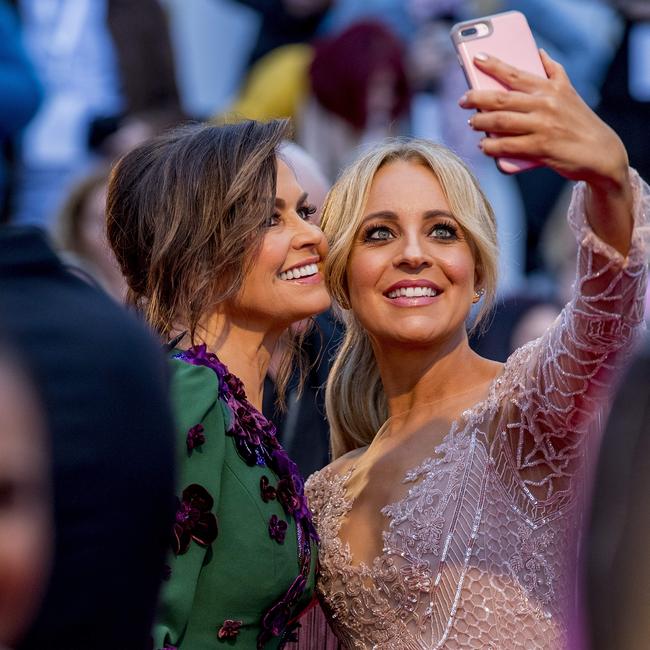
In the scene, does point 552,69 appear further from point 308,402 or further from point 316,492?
point 308,402

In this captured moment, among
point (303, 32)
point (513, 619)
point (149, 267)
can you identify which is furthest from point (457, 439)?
point (303, 32)

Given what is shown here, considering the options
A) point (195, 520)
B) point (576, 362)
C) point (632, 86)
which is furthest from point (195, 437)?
point (632, 86)

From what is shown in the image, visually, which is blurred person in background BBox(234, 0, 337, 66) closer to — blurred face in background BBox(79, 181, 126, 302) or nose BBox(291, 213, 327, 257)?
blurred face in background BBox(79, 181, 126, 302)

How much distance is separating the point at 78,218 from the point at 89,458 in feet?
12.3

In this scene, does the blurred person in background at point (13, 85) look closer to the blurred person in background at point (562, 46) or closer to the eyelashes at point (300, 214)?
the eyelashes at point (300, 214)

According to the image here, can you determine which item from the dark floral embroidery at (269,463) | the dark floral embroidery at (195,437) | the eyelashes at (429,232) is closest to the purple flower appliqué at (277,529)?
the dark floral embroidery at (269,463)

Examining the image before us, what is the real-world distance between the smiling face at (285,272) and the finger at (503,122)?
1.09m

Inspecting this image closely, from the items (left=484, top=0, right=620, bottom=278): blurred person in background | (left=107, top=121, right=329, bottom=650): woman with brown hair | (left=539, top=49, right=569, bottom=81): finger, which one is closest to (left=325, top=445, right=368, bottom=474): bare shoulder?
(left=107, top=121, right=329, bottom=650): woman with brown hair

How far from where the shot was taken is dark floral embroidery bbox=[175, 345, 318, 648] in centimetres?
274

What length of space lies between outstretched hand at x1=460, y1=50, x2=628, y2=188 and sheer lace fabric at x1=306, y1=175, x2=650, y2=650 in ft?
1.78

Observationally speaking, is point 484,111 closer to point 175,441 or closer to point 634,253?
point 634,253

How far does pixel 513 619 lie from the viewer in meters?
2.86

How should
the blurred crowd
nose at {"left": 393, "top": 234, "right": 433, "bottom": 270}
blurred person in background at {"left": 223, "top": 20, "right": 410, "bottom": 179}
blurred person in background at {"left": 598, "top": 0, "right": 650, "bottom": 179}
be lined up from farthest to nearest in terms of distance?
1. blurred person in background at {"left": 598, "top": 0, "right": 650, "bottom": 179}
2. blurred person in background at {"left": 223, "top": 20, "right": 410, "bottom": 179}
3. the blurred crowd
4. nose at {"left": 393, "top": 234, "right": 433, "bottom": 270}

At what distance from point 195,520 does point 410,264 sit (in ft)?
3.16
